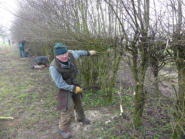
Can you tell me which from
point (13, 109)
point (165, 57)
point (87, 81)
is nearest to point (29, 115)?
point (13, 109)

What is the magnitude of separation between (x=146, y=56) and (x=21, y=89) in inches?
202

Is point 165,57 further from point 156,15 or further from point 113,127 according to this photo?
point 113,127

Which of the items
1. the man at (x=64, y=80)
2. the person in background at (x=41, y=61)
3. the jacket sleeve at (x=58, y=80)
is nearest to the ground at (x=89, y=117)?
the man at (x=64, y=80)

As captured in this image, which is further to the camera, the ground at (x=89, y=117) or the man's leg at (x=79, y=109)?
the man's leg at (x=79, y=109)

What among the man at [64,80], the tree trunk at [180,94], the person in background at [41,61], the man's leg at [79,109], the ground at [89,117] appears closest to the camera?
the tree trunk at [180,94]

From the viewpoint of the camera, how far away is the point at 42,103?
15.4 feet

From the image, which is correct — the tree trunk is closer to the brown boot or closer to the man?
the man

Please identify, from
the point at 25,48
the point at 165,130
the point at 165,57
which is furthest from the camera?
the point at 25,48

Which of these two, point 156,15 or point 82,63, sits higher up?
point 156,15

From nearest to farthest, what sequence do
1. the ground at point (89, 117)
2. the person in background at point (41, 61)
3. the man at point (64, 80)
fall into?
the man at point (64, 80)
the ground at point (89, 117)
the person in background at point (41, 61)

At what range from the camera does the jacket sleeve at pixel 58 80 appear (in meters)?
2.77

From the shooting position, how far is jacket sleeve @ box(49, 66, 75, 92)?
2.77m

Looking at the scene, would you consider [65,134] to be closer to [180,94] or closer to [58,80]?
[58,80]

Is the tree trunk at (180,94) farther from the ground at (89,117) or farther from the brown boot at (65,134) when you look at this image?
the brown boot at (65,134)
